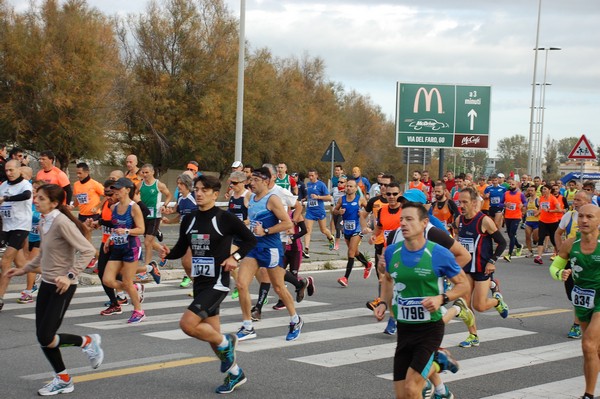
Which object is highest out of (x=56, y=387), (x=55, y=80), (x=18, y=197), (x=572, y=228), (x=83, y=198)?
(x=55, y=80)

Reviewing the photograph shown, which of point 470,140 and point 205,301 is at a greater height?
point 470,140

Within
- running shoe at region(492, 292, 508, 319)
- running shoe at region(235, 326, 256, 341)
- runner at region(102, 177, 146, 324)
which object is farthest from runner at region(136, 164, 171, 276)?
running shoe at region(492, 292, 508, 319)

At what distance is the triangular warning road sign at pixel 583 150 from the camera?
24.5 m

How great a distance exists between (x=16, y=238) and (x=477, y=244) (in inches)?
240

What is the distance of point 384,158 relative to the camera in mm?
81250

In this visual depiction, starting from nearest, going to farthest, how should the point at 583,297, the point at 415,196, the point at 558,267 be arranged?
the point at 583,297 → the point at 558,267 → the point at 415,196

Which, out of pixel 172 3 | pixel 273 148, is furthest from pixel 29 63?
pixel 273 148

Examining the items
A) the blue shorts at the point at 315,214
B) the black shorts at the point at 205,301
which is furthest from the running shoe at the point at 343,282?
the black shorts at the point at 205,301

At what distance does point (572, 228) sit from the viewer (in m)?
13.5

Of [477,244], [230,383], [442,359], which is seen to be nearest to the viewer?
[442,359]

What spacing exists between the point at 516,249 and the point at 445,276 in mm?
18752

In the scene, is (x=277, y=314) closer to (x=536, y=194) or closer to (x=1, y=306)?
(x=1, y=306)

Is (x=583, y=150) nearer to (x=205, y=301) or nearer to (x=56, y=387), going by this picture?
(x=205, y=301)

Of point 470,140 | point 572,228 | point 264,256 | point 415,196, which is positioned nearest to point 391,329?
point 264,256
